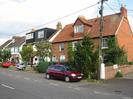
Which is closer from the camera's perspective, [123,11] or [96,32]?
[123,11]

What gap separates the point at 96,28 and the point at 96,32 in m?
1.32

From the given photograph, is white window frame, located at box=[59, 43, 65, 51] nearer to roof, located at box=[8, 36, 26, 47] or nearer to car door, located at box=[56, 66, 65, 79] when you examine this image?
car door, located at box=[56, 66, 65, 79]

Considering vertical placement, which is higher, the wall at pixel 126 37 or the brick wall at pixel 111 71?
the wall at pixel 126 37

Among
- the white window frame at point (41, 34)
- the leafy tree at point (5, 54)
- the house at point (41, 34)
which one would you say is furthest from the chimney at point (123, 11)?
the leafy tree at point (5, 54)

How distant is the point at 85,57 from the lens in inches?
1299

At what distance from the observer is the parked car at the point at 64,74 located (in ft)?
99.1

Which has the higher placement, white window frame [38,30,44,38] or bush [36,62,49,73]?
white window frame [38,30,44,38]

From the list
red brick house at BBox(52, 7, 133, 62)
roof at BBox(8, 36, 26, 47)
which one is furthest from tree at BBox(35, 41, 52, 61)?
roof at BBox(8, 36, 26, 47)

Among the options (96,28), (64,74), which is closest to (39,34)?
(96,28)

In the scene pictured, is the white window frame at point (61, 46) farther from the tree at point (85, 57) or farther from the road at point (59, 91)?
the road at point (59, 91)

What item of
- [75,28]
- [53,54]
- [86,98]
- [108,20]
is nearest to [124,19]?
[108,20]

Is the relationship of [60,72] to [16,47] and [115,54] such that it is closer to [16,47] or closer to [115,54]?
[115,54]

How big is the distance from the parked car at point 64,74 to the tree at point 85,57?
198 centimetres

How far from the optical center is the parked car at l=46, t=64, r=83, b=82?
30219 mm
